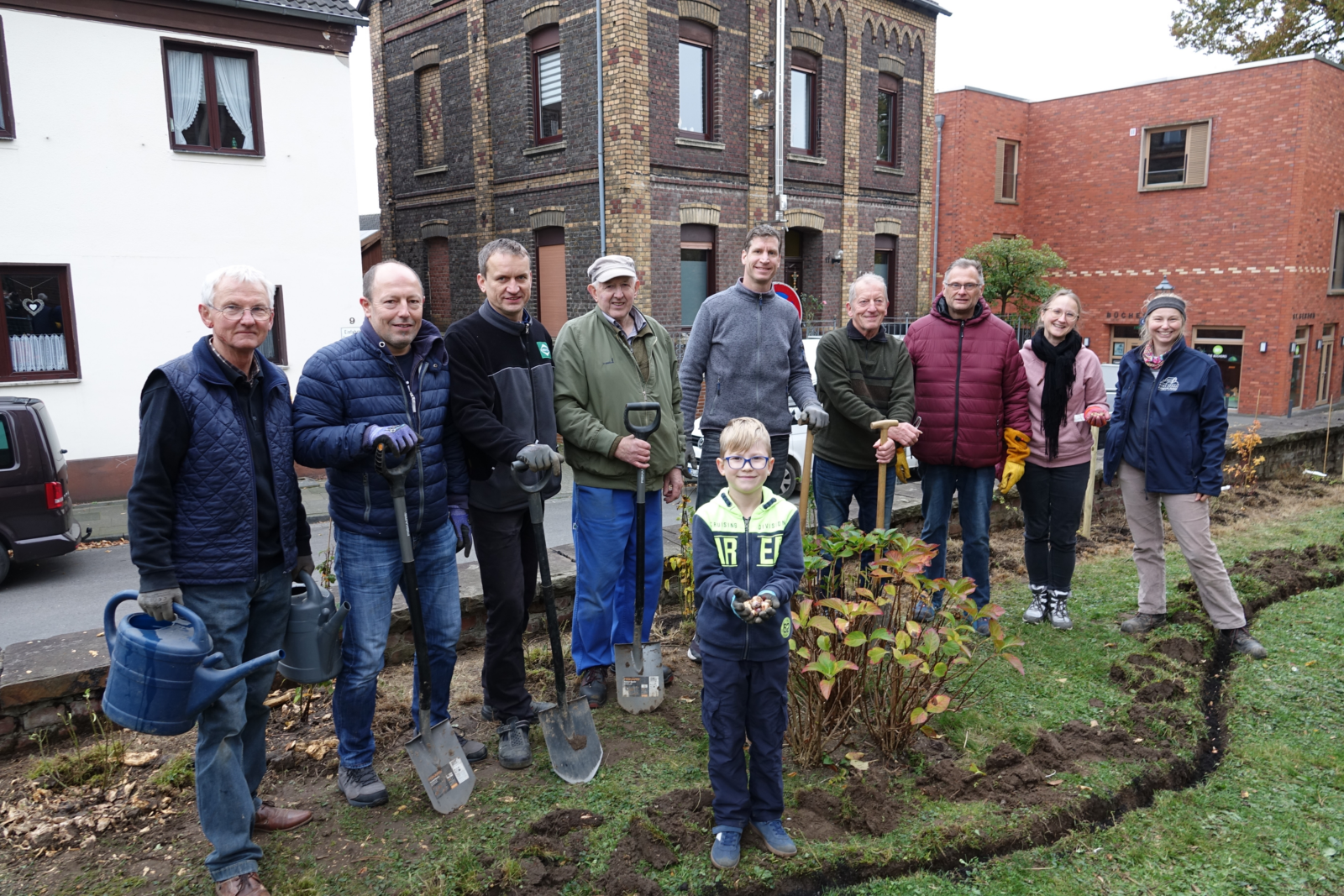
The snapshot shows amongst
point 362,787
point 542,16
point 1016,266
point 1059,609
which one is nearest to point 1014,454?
point 1059,609

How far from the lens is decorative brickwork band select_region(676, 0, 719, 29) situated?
1504 cm

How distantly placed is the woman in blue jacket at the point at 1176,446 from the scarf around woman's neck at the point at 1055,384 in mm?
370

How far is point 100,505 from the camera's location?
10891mm

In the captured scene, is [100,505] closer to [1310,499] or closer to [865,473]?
[865,473]

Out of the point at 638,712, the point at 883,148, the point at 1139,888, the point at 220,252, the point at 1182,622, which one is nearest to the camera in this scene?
the point at 1139,888

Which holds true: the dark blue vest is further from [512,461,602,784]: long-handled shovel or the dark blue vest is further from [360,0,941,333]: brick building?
[360,0,941,333]: brick building

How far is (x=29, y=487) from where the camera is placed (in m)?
7.59

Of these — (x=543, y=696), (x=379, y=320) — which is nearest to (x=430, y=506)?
(x=379, y=320)

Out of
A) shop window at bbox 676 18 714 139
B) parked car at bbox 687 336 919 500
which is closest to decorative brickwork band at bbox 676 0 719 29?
shop window at bbox 676 18 714 139

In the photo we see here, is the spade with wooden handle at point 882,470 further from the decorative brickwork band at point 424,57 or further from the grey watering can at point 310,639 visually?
the decorative brickwork band at point 424,57

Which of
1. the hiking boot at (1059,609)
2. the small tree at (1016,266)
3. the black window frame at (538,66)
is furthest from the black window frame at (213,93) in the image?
the small tree at (1016,266)

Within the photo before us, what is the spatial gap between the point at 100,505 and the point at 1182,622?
11734mm

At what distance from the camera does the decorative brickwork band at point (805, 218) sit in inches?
683

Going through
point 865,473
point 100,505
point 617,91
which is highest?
point 617,91
